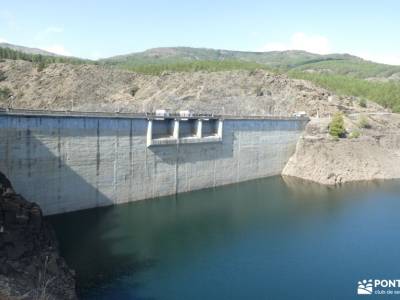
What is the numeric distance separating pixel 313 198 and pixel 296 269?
71.2 feet

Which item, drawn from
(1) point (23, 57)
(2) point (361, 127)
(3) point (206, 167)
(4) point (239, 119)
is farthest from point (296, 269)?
(1) point (23, 57)

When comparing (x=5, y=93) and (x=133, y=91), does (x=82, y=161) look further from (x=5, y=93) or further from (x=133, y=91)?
(x=133, y=91)

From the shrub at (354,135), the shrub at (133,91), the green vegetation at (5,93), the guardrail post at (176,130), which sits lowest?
the shrub at (354,135)

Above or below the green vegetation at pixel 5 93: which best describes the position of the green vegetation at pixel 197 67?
above

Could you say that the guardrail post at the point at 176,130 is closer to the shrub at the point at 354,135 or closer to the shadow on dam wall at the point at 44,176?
the shadow on dam wall at the point at 44,176

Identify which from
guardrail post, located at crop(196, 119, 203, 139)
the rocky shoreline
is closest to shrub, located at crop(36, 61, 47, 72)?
guardrail post, located at crop(196, 119, 203, 139)

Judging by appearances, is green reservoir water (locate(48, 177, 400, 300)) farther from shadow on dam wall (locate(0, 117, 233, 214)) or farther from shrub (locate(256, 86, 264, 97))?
shrub (locate(256, 86, 264, 97))

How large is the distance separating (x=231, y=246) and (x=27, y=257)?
15374 millimetres

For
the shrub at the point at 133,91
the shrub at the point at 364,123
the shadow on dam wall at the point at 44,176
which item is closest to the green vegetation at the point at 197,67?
A: the shrub at the point at 133,91

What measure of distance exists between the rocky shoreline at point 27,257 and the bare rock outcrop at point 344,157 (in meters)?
41.8

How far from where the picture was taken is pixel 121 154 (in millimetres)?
41156

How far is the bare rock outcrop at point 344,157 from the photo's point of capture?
2333 inches

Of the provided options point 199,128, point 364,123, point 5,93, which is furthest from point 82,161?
point 5,93

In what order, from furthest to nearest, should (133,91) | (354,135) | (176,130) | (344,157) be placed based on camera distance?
1. (133,91)
2. (354,135)
3. (344,157)
4. (176,130)
